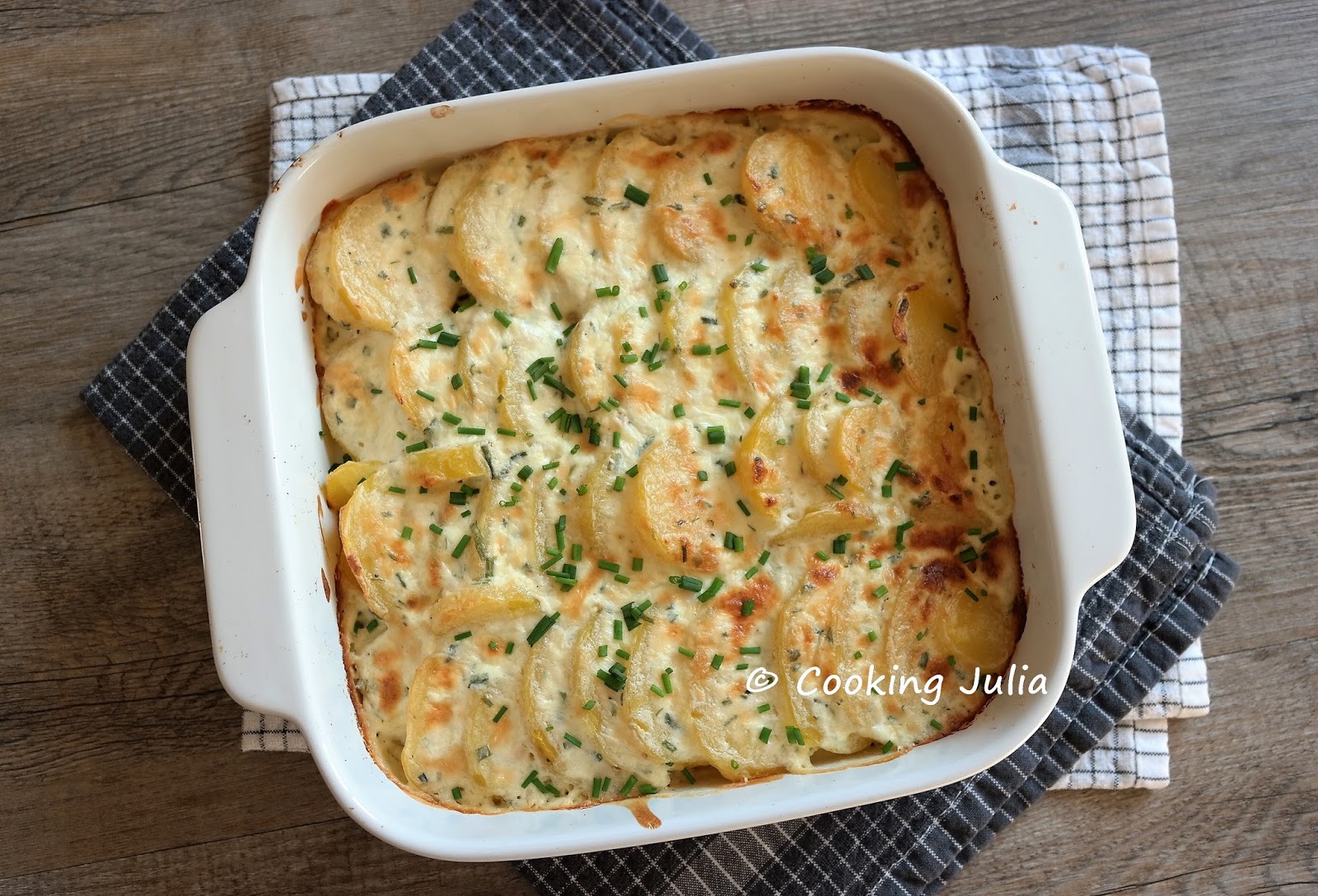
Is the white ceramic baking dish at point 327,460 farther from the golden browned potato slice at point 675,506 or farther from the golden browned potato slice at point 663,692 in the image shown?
the golden browned potato slice at point 675,506

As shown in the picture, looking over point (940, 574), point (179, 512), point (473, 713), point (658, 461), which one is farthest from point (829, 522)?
point (179, 512)

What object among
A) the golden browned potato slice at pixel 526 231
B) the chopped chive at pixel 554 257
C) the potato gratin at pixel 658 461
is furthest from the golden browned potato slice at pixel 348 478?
the chopped chive at pixel 554 257

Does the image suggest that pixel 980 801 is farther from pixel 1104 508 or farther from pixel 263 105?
pixel 263 105

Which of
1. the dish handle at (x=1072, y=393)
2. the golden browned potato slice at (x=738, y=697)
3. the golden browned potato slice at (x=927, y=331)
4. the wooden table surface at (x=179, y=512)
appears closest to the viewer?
the dish handle at (x=1072, y=393)

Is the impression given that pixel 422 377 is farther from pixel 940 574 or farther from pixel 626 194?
pixel 940 574

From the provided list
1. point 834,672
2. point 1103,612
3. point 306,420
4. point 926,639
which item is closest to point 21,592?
point 306,420

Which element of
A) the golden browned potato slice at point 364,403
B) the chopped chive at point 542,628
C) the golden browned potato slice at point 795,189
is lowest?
the chopped chive at point 542,628
